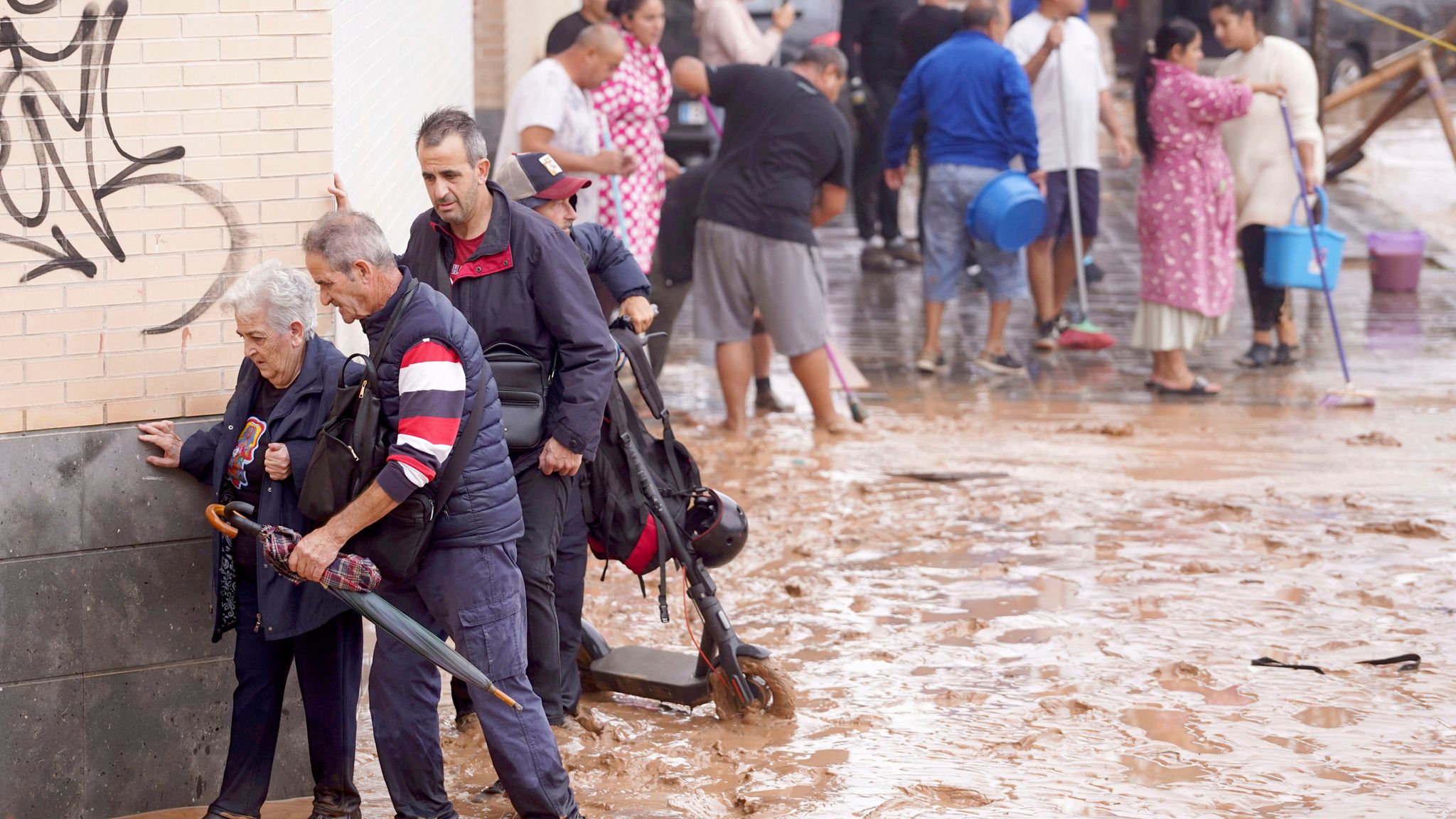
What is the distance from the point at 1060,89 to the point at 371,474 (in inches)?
288

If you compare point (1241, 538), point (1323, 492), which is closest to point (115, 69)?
point (1241, 538)

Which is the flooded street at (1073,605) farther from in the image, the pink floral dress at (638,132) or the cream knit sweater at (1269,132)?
the pink floral dress at (638,132)

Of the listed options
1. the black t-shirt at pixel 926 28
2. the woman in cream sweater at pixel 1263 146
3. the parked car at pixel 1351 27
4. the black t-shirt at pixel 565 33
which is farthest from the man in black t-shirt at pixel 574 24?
the parked car at pixel 1351 27

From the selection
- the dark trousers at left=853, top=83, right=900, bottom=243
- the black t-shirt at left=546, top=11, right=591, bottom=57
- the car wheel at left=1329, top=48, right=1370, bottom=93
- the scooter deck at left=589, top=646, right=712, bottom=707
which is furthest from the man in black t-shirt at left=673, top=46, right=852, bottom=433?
the car wheel at left=1329, top=48, right=1370, bottom=93

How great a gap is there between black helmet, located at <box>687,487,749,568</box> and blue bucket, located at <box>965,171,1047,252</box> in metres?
4.67

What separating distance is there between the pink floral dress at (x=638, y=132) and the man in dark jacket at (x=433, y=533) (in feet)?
13.4

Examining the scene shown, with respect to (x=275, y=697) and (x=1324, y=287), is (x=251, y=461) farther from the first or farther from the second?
(x=1324, y=287)

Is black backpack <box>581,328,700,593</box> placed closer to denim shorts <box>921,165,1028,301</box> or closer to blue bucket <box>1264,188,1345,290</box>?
denim shorts <box>921,165,1028,301</box>

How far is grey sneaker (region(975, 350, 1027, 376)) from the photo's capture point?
32.0 ft

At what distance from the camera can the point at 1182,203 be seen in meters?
9.12

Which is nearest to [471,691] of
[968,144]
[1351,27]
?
[968,144]

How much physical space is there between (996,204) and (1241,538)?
10.2 ft

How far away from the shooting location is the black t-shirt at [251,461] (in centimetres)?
405

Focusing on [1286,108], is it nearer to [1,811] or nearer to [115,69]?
[115,69]
